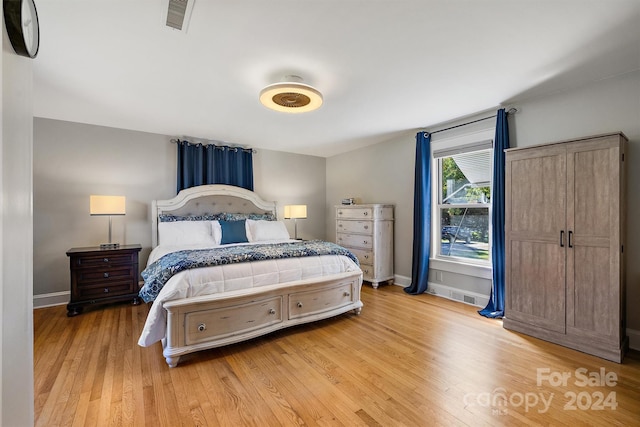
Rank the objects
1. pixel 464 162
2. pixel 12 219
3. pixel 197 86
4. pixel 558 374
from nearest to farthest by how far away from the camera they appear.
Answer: pixel 12 219 < pixel 558 374 < pixel 197 86 < pixel 464 162

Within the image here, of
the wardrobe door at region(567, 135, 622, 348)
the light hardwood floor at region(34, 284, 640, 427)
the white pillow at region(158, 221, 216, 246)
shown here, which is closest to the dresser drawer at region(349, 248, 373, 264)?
the light hardwood floor at region(34, 284, 640, 427)

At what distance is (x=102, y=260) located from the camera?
337 cm

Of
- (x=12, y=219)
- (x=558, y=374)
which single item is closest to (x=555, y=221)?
(x=558, y=374)

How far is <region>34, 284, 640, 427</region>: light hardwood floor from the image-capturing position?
1627mm

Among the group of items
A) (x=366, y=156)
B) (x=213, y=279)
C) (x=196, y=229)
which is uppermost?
(x=366, y=156)

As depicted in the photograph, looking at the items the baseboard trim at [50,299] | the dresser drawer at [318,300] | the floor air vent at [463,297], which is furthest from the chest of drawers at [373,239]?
the baseboard trim at [50,299]

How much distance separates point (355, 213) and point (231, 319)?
2.75 metres

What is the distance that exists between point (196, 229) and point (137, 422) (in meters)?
2.64

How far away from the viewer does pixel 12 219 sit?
2.57ft

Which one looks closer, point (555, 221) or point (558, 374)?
point (558, 374)

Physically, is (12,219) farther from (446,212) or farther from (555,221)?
(446,212)

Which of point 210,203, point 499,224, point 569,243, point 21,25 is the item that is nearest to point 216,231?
point 210,203

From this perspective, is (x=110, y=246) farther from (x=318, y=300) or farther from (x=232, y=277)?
(x=318, y=300)

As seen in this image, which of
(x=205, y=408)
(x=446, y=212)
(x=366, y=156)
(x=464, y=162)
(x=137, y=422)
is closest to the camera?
(x=137, y=422)
